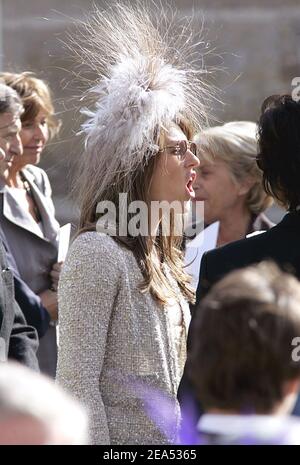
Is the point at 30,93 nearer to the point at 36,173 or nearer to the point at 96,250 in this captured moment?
the point at 36,173

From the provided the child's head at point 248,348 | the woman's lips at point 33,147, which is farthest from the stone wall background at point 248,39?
the child's head at point 248,348

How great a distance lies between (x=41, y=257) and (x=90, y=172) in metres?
1.52

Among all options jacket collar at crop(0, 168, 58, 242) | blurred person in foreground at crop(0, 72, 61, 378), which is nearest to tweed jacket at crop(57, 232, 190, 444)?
blurred person in foreground at crop(0, 72, 61, 378)

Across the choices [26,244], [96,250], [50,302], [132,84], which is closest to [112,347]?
[96,250]

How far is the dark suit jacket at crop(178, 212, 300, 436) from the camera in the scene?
247 centimetres

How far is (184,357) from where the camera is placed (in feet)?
9.05

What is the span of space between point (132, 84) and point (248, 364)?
1.47 m

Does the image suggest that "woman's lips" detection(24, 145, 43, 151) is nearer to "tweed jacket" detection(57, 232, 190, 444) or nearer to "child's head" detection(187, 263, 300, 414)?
"tweed jacket" detection(57, 232, 190, 444)

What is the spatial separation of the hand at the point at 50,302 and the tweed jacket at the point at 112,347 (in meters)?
1.51

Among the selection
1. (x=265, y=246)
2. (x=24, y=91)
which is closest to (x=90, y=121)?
(x=265, y=246)

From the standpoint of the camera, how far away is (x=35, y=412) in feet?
4.71

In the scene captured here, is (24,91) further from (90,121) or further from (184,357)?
(184,357)

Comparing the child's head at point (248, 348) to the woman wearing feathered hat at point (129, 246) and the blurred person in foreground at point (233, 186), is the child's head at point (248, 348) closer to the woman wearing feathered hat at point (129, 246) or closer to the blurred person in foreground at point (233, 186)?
the woman wearing feathered hat at point (129, 246)

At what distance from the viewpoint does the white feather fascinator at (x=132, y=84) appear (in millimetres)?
2768
